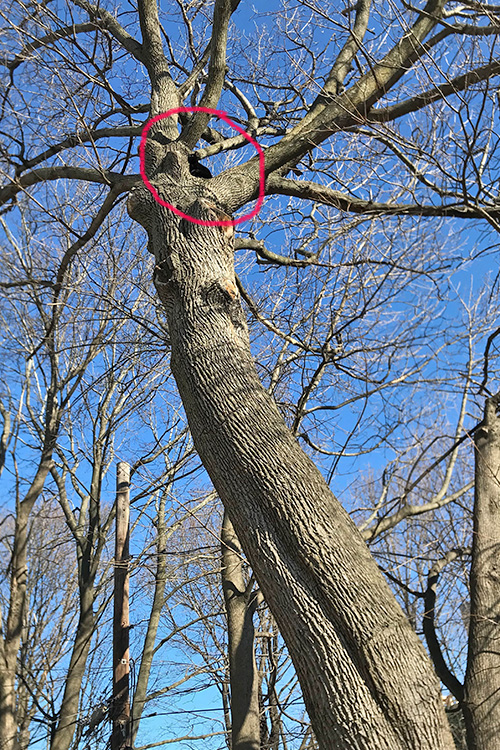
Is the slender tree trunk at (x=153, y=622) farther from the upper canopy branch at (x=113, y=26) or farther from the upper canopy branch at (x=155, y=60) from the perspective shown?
the upper canopy branch at (x=113, y=26)

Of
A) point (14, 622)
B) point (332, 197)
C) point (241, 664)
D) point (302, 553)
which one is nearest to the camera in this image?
point (302, 553)

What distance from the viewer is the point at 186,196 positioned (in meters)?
3.38

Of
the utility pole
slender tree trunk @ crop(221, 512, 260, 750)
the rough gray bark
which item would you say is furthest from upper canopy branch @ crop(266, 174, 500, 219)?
the rough gray bark

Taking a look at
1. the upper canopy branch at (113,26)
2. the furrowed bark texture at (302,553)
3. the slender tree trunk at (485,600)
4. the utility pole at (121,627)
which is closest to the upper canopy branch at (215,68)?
the upper canopy branch at (113,26)

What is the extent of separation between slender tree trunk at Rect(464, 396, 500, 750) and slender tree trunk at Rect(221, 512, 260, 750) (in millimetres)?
1841

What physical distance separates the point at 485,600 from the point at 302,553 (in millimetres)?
2114

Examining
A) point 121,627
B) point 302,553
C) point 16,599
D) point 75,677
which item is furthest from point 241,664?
point 302,553

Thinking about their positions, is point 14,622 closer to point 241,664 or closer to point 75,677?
point 75,677

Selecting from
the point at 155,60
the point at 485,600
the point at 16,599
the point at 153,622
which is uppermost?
the point at 155,60

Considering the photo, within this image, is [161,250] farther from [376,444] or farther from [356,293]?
[376,444]

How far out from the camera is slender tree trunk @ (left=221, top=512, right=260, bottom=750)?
4711 millimetres

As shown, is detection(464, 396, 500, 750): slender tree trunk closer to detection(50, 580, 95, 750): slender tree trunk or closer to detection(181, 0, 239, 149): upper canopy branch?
detection(181, 0, 239, 149): upper canopy branch

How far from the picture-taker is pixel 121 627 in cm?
543

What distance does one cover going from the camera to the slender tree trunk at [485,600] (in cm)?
320
